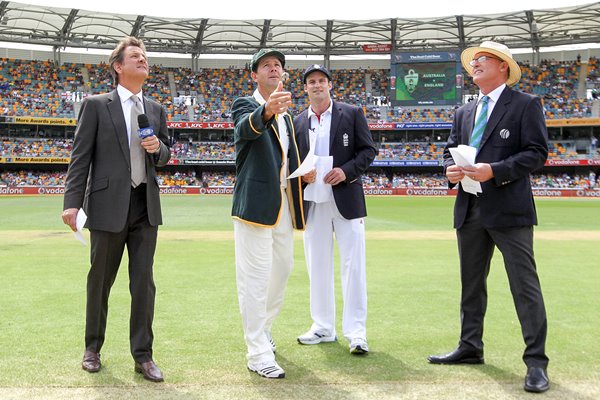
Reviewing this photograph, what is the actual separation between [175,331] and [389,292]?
3173 millimetres

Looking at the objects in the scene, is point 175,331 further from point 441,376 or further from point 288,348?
point 441,376

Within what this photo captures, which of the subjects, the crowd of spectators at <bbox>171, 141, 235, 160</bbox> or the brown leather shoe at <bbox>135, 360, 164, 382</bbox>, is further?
the crowd of spectators at <bbox>171, 141, 235, 160</bbox>

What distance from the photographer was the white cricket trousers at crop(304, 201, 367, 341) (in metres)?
5.05

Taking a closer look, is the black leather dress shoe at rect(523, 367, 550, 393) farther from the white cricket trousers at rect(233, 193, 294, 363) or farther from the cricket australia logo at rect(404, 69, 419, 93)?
the cricket australia logo at rect(404, 69, 419, 93)

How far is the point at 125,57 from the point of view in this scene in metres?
4.43

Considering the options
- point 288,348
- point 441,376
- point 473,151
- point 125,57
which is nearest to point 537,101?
point 473,151

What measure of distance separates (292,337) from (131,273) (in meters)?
1.72

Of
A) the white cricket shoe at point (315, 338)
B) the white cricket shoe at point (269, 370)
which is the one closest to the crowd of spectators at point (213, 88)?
the white cricket shoe at point (315, 338)

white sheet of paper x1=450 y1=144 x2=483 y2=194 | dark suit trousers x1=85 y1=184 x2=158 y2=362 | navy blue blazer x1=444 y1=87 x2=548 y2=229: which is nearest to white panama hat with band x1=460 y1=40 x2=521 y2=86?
navy blue blazer x1=444 y1=87 x2=548 y2=229

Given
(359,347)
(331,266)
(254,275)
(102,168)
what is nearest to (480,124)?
(331,266)

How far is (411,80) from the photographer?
49.0 metres

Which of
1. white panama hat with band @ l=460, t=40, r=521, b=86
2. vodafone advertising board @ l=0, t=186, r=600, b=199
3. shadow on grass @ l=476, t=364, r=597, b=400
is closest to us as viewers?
shadow on grass @ l=476, t=364, r=597, b=400

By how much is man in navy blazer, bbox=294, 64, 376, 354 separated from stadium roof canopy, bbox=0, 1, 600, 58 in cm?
4852

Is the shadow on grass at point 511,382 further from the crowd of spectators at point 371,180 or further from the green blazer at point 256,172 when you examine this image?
the crowd of spectators at point 371,180
